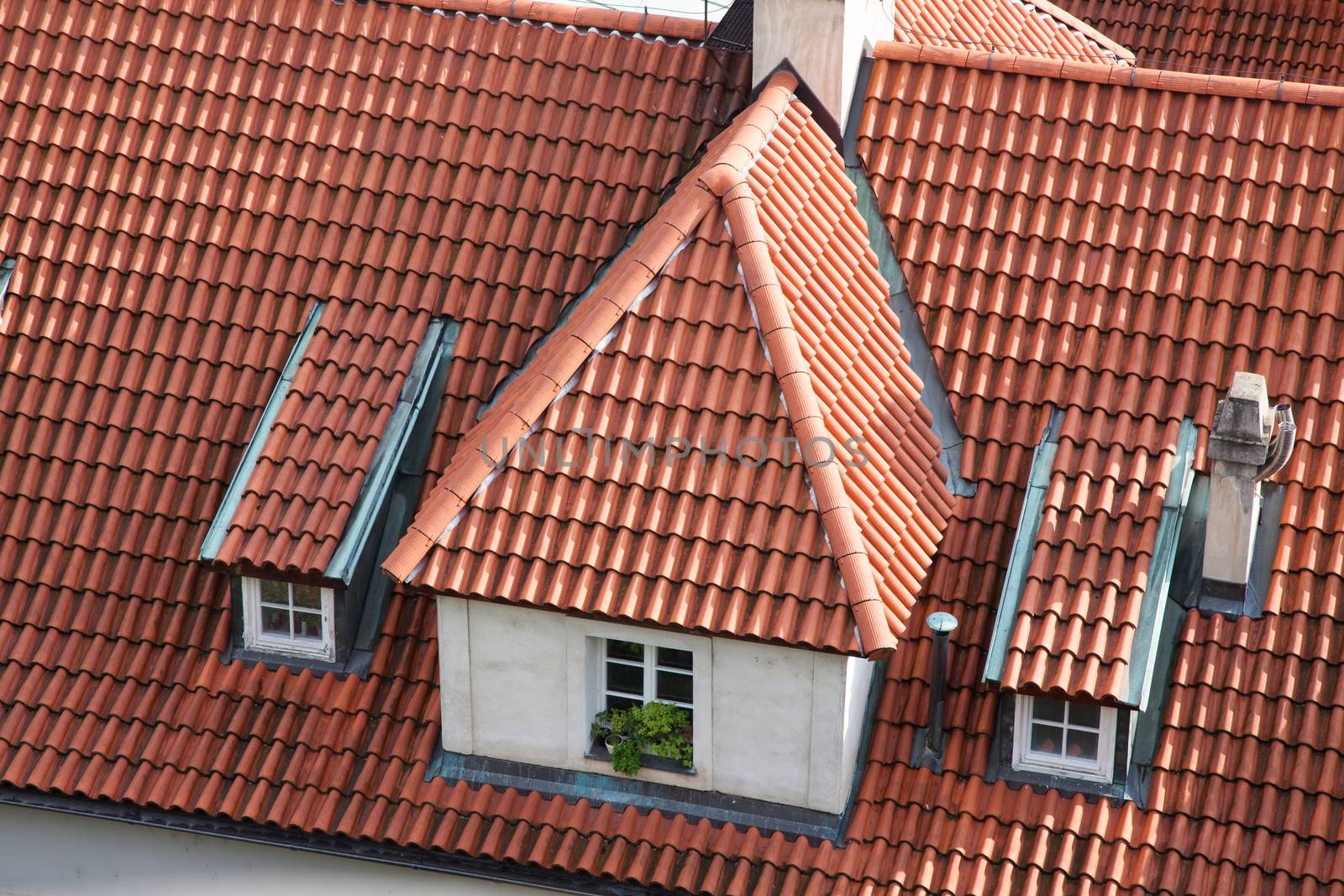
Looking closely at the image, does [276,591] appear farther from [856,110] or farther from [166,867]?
[856,110]

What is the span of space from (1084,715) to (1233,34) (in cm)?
1561

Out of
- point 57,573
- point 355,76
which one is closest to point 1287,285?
point 355,76

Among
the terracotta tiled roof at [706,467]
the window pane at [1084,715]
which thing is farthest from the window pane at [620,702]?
the window pane at [1084,715]

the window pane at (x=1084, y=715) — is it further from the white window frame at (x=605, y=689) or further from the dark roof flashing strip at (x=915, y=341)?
the white window frame at (x=605, y=689)

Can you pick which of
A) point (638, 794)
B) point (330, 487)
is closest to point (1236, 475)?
point (638, 794)

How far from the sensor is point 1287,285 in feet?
51.6

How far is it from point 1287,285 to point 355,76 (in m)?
9.16

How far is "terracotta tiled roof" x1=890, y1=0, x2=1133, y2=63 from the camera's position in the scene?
19.2 meters

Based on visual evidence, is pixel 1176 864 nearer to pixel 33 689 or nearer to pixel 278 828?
pixel 278 828

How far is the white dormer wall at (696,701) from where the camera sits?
1416 centimetres

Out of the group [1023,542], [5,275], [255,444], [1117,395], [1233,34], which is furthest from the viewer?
[1233,34]

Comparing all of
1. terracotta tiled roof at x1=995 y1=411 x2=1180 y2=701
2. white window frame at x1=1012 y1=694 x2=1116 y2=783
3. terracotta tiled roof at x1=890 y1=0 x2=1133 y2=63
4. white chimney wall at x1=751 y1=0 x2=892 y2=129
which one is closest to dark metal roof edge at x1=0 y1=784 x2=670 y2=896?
white window frame at x1=1012 y1=694 x2=1116 y2=783

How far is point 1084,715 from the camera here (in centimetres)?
1459

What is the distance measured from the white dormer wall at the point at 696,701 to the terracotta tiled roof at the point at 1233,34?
15207mm
